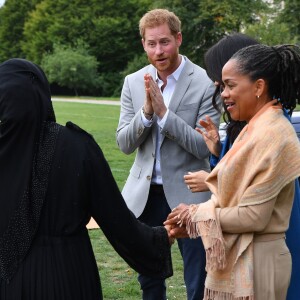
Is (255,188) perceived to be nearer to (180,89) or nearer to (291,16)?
(180,89)

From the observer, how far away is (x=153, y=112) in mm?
4445

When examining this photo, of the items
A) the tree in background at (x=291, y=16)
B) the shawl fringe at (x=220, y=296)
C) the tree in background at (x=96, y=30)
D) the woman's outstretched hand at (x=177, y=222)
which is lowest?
the tree in background at (x=96, y=30)

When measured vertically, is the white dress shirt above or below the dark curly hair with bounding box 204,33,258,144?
below

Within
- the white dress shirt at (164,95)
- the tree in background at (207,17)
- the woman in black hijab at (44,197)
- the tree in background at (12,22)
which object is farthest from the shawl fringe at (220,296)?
the tree in background at (12,22)

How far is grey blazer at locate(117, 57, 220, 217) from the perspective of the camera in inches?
177

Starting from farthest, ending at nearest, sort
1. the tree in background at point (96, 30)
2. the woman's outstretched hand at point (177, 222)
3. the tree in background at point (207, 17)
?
the tree in background at point (96, 30) < the tree in background at point (207, 17) < the woman's outstretched hand at point (177, 222)

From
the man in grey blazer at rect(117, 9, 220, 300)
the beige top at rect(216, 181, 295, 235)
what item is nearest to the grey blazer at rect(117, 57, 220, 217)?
the man in grey blazer at rect(117, 9, 220, 300)

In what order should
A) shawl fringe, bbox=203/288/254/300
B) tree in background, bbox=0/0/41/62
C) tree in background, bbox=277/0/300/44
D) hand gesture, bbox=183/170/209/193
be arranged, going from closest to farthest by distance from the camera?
shawl fringe, bbox=203/288/254/300
hand gesture, bbox=183/170/209/193
tree in background, bbox=277/0/300/44
tree in background, bbox=0/0/41/62

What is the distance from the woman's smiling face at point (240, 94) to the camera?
3.22 metres

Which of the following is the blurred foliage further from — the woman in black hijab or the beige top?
the woman in black hijab

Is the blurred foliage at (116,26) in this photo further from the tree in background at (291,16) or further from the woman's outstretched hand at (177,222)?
the woman's outstretched hand at (177,222)

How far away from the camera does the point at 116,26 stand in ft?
215

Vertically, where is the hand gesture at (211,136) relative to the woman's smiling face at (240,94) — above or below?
below

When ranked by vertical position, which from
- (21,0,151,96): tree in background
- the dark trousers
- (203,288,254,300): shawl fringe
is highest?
(203,288,254,300): shawl fringe
